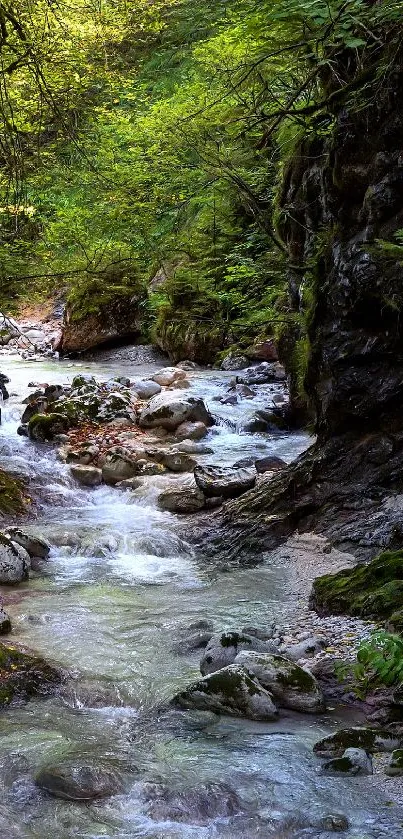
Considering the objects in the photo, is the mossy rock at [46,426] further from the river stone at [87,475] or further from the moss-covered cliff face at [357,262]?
the moss-covered cliff face at [357,262]

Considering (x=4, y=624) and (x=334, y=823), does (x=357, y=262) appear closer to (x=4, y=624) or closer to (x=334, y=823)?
(x=4, y=624)

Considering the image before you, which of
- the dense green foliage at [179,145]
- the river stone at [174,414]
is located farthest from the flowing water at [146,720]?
the river stone at [174,414]

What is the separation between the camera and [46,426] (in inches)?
440

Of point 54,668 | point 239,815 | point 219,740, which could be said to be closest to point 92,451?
point 54,668

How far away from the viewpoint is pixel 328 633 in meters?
5.08

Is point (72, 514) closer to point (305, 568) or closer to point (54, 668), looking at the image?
point (305, 568)

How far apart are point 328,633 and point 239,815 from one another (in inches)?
77.4

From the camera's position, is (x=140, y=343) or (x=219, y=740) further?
(x=140, y=343)

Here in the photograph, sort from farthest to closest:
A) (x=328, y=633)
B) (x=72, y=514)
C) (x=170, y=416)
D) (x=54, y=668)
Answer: (x=170, y=416) < (x=72, y=514) < (x=328, y=633) < (x=54, y=668)

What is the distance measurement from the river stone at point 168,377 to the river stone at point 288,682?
9827mm

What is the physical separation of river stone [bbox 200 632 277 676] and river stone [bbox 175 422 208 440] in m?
6.42

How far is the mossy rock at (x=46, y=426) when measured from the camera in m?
11.1

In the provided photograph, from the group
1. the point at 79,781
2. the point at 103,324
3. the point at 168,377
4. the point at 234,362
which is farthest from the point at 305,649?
the point at 103,324

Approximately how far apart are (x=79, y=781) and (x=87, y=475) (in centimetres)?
636
